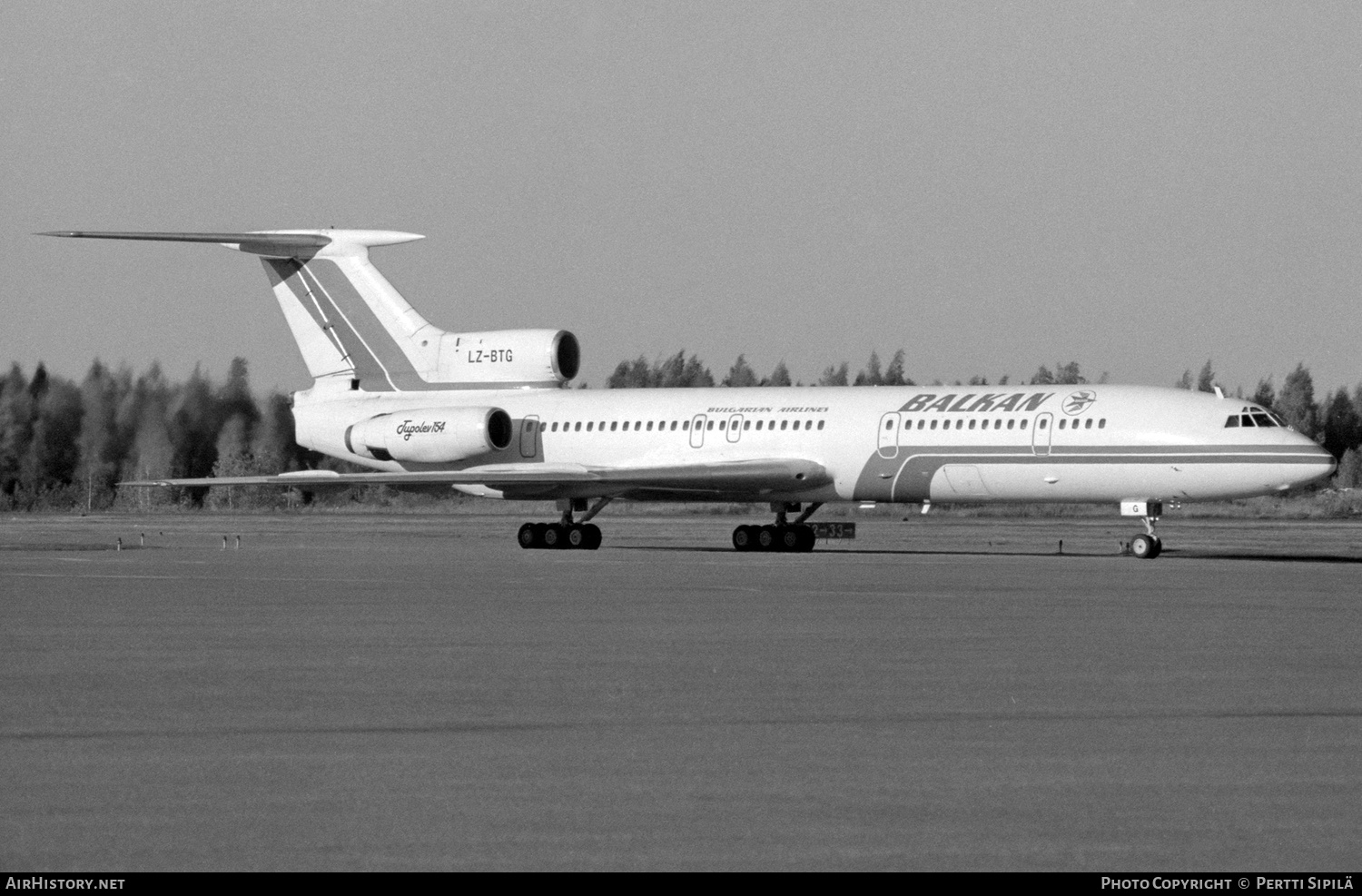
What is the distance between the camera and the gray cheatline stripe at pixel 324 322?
44969 millimetres

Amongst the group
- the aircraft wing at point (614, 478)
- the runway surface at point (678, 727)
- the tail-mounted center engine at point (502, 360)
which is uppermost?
the tail-mounted center engine at point (502, 360)

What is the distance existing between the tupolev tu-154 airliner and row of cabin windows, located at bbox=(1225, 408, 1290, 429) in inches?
1.7

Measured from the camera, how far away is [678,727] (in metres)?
11.1

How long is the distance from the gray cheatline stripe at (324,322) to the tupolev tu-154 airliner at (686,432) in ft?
0.13

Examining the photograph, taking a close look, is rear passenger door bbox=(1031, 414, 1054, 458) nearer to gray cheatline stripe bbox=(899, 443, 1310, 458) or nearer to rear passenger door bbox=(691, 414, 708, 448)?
gray cheatline stripe bbox=(899, 443, 1310, 458)

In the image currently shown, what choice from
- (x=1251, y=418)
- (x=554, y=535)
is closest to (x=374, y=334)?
(x=554, y=535)

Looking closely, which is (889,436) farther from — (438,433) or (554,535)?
(438,433)

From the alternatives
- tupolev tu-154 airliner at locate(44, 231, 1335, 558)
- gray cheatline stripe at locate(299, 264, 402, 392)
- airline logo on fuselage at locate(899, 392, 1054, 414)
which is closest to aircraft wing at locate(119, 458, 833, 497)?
tupolev tu-154 airliner at locate(44, 231, 1335, 558)

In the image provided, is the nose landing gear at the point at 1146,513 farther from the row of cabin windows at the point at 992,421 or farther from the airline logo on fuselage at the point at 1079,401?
the airline logo on fuselage at the point at 1079,401

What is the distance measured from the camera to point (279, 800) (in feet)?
28.2

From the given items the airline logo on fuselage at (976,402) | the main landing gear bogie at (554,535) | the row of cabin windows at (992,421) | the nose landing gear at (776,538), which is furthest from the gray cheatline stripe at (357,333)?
the airline logo on fuselage at (976,402)

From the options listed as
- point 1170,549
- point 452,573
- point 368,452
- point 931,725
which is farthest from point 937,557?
point 931,725

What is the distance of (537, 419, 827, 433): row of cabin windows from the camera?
4012 centimetres

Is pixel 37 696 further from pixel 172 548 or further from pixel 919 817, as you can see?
pixel 172 548
